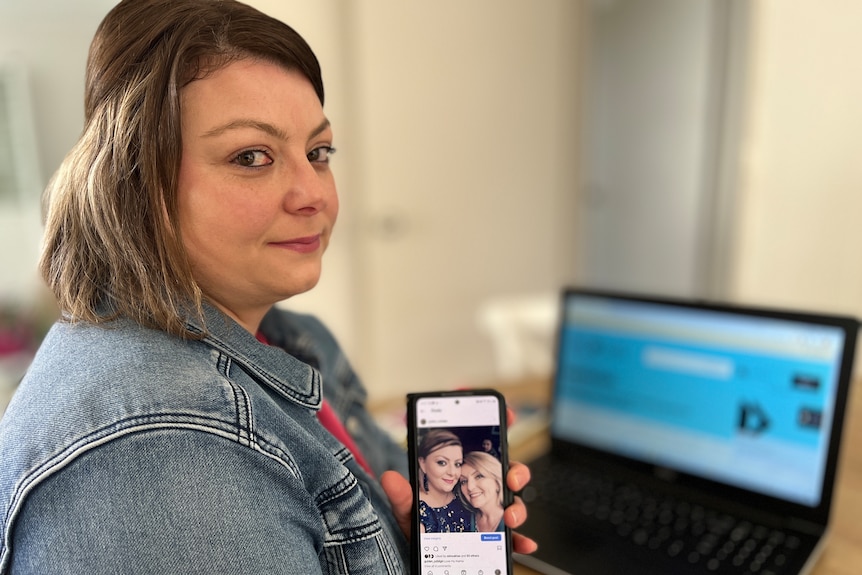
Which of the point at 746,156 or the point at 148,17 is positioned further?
the point at 746,156

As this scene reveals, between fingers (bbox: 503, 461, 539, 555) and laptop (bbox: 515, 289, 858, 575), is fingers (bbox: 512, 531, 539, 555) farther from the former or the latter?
laptop (bbox: 515, 289, 858, 575)

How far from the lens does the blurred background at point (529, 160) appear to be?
185cm

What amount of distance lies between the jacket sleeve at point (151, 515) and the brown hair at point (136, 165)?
12 cm

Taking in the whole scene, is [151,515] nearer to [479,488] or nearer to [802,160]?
[479,488]

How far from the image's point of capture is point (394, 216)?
2.56 meters

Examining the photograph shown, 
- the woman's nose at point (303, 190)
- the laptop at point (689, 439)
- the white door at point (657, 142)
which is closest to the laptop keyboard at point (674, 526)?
the laptop at point (689, 439)

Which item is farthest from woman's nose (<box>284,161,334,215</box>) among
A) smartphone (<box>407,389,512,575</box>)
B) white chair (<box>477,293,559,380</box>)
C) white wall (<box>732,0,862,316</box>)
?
white wall (<box>732,0,862,316</box>)

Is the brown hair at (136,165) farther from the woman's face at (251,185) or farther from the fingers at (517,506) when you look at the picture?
the fingers at (517,506)

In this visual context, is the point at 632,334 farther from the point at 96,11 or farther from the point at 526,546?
the point at 96,11

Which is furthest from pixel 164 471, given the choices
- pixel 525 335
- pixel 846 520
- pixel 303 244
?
pixel 525 335

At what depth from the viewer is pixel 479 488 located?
0.67m

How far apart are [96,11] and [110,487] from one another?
1783 mm

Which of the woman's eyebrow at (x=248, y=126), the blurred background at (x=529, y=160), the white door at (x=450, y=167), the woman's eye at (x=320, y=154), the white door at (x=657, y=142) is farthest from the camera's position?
the white door at (x=657, y=142)

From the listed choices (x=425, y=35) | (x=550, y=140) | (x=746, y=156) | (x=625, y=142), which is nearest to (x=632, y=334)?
(x=746, y=156)
